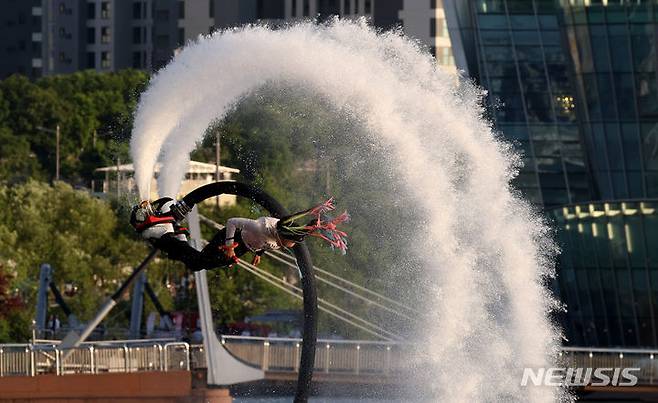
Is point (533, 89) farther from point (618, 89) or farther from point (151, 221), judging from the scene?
point (151, 221)

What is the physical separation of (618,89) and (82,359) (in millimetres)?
29367

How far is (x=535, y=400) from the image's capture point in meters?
58.3

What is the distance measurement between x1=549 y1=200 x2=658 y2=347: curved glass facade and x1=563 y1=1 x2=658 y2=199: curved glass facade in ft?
7.93

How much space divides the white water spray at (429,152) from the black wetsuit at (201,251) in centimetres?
245

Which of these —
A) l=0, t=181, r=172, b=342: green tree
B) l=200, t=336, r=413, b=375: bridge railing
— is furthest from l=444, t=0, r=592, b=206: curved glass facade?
l=0, t=181, r=172, b=342: green tree

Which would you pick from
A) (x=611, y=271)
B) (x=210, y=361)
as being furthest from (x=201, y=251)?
(x=611, y=271)

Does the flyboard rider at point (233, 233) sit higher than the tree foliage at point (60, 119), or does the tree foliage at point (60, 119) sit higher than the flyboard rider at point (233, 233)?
the flyboard rider at point (233, 233)

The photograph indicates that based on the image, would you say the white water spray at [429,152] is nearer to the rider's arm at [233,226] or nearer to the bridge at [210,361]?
the rider's arm at [233,226]

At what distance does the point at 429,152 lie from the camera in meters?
48.1

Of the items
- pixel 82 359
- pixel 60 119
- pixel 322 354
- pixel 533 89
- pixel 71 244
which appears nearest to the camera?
pixel 82 359

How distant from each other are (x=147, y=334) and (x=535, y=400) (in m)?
37.7

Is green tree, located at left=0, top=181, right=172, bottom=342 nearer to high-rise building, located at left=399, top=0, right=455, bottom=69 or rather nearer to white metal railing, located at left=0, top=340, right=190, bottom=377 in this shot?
white metal railing, located at left=0, top=340, right=190, bottom=377

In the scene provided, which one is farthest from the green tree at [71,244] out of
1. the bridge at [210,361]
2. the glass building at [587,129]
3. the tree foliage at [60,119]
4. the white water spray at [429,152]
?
the white water spray at [429,152]

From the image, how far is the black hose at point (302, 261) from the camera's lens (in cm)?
4191
